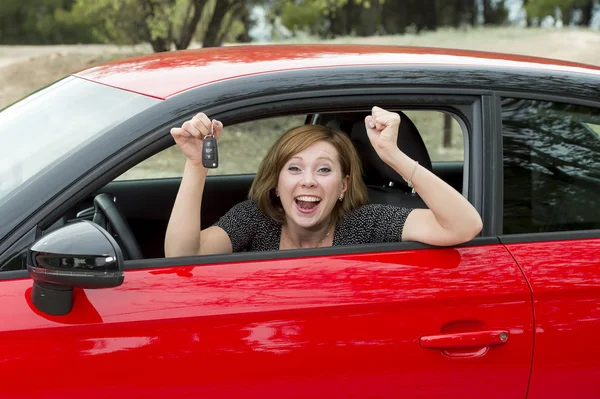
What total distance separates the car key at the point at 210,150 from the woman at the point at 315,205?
2 cm

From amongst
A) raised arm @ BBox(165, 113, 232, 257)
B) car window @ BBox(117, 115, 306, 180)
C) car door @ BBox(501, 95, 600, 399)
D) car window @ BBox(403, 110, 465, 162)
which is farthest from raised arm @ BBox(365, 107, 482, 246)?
car window @ BBox(403, 110, 465, 162)

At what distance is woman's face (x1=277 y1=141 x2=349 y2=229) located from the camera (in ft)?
8.32

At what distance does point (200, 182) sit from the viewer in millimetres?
2277

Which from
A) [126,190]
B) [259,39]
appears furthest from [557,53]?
[126,190]

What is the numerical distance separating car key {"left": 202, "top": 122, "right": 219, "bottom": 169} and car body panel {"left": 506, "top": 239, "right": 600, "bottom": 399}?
0.84 m

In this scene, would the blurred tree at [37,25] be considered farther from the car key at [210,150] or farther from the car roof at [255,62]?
the car key at [210,150]

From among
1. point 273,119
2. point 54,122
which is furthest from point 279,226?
point 273,119

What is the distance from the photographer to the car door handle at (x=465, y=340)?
204 centimetres

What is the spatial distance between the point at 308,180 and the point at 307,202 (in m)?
0.07

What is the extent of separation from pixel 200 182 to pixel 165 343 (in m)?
0.52

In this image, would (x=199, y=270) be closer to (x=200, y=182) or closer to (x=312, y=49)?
(x=200, y=182)

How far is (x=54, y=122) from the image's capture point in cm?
242

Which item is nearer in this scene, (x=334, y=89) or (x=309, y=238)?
(x=334, y=89)

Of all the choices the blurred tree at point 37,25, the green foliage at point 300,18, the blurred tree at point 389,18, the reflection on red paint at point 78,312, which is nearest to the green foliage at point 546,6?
the blurred tree at point 389,18
